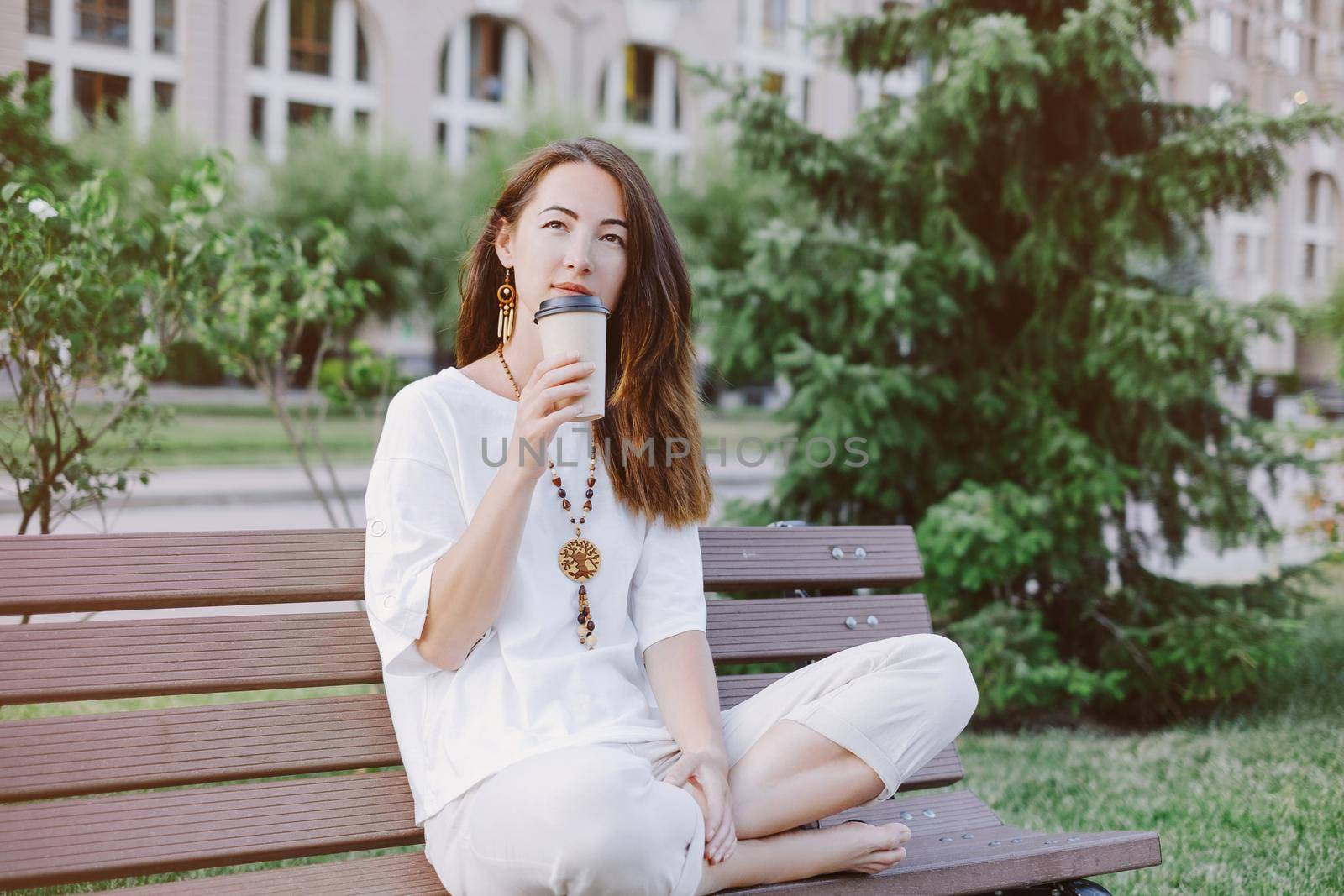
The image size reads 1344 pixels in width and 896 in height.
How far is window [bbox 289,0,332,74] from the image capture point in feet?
85.8

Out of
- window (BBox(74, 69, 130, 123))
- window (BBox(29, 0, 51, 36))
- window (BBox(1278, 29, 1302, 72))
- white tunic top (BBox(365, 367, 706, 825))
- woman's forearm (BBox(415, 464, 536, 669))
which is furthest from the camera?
window (BBox(1278, 29, 1302, 72))

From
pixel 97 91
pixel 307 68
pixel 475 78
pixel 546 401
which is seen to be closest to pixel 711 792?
pixel 546 401

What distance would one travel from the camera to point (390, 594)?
193 cm

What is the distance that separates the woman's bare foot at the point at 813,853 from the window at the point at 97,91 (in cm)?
2522

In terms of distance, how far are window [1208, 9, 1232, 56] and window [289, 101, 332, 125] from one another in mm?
26810

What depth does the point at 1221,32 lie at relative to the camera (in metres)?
37.7

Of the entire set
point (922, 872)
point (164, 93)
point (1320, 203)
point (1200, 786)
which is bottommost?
point (1200, 786)

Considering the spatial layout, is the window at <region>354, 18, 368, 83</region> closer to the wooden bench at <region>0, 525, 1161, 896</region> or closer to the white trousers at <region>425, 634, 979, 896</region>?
the wooden bench at <region>0, 525, 1161, 896</region>

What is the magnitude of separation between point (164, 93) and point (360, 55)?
444 cm

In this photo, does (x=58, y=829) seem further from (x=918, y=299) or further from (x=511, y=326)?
(x=918, y=299)

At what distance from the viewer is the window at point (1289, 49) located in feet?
125

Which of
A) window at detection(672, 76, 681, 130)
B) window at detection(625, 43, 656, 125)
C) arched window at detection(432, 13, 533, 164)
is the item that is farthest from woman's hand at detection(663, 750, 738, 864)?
window at detection(672, 76, 681, 130)

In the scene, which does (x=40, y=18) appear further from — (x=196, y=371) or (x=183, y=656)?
(x=183, y=656)

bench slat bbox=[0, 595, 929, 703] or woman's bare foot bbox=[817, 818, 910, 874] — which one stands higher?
bench slat bbox=[0, 595, 929, 703]
